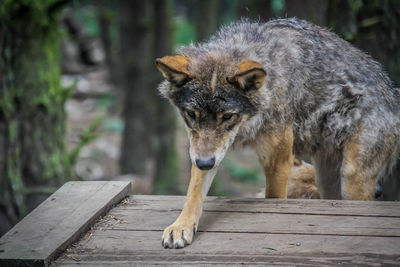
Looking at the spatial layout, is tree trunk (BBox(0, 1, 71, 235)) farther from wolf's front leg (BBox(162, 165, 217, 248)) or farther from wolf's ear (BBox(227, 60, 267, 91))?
wolf's ear (BBox(227, 60, 267, 91))

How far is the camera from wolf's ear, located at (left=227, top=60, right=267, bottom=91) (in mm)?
3879

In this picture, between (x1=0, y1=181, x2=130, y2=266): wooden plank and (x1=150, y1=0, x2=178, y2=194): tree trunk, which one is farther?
(x1=150, y1=0, x2=178, y2=194): tree trunk

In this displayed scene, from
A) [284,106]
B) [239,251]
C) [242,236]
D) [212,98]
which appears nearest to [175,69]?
[212,98]

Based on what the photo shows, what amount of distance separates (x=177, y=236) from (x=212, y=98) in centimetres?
110

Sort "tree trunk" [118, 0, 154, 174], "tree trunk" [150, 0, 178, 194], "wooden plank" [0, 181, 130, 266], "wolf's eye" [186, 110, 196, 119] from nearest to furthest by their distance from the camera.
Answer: "wooden plank" [0, 181, 130, 266] < "wolf's eye" [186, 110, 196, 119] < "tree trunk" [118, 0, 154, 174] < "tree trunk" [150, 0, 178, 194]

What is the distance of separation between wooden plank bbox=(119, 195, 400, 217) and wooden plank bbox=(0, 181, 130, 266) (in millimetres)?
268

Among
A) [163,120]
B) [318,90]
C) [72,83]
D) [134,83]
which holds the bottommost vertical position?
[163,120]

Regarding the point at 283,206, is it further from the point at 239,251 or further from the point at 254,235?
the point at 239,251

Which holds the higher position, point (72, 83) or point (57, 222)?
point (72, 83)

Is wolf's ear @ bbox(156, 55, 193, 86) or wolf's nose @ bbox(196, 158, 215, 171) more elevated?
wolf's ear @ bbox(156, 55, 193, 86)

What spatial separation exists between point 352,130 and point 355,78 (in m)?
0.52

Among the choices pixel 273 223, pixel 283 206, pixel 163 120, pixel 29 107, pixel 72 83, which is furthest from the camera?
pixel 163 120

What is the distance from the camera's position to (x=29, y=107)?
24.1 ft

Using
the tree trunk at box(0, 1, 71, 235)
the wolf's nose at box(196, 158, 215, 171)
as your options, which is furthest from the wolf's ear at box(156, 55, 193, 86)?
the tree trunk at box(0, 1, 71, 235)
